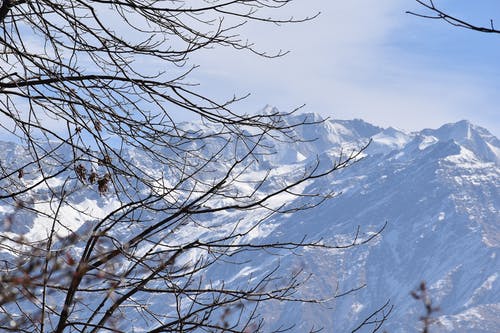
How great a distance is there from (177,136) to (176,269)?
3.51ft

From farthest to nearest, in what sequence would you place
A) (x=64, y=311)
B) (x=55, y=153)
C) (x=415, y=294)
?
(x=55, y=153) < (x=64, y=311) < (x=415, y=294)

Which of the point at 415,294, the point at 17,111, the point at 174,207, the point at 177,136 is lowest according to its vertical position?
the point at 415,294

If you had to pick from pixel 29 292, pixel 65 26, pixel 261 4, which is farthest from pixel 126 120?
pixel 29 292

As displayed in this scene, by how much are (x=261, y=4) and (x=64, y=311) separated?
296 cm

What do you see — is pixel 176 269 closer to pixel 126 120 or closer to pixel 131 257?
pixel 131 257

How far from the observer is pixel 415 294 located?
8.61ft

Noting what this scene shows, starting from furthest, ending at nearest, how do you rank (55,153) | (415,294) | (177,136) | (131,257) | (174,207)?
(55,153), (177,136), (174,207), (131,257), (415,294)

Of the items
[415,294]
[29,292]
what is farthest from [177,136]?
[415,294]

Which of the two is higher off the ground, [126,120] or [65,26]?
[65,26]

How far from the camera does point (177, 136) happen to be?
204 inches

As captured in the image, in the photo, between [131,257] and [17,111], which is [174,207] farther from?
[17,111]

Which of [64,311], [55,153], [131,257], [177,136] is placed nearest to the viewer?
[64,311]

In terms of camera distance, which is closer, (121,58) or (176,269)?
(176,269)

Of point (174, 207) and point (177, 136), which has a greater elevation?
point (177, 136)
